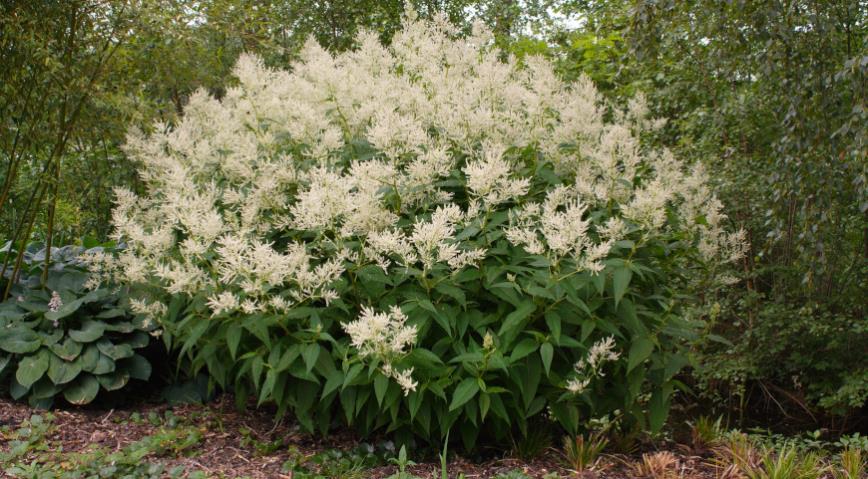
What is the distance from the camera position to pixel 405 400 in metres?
3.21

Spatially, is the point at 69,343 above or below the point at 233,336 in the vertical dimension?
below

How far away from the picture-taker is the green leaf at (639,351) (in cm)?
303

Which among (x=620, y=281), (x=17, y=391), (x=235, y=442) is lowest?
(x=235, y=442)

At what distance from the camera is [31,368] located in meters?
3.73

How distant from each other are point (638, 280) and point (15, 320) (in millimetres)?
3113

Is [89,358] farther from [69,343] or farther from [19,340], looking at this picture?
[19,340]

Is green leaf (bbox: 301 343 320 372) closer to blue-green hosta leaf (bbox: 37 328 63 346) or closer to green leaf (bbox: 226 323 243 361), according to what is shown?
green leaf (bbox: 226 323 243 361)

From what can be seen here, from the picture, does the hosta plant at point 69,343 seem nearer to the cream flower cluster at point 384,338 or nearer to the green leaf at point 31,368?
the green leaf at point 31,368

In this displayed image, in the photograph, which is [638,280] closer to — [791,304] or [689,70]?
[791,304]

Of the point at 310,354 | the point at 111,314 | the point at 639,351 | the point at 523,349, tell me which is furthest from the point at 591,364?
the point at 111,314

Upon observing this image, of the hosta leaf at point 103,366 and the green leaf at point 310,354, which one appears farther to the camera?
the hosta leaf at point 103,366

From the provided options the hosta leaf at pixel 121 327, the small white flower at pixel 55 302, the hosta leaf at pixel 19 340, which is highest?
the small white flower at pixel 55 302

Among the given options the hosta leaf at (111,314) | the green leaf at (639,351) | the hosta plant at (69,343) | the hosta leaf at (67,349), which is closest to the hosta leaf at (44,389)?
the hosta plant at (69,343)

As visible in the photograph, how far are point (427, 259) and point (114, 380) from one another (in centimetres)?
195
